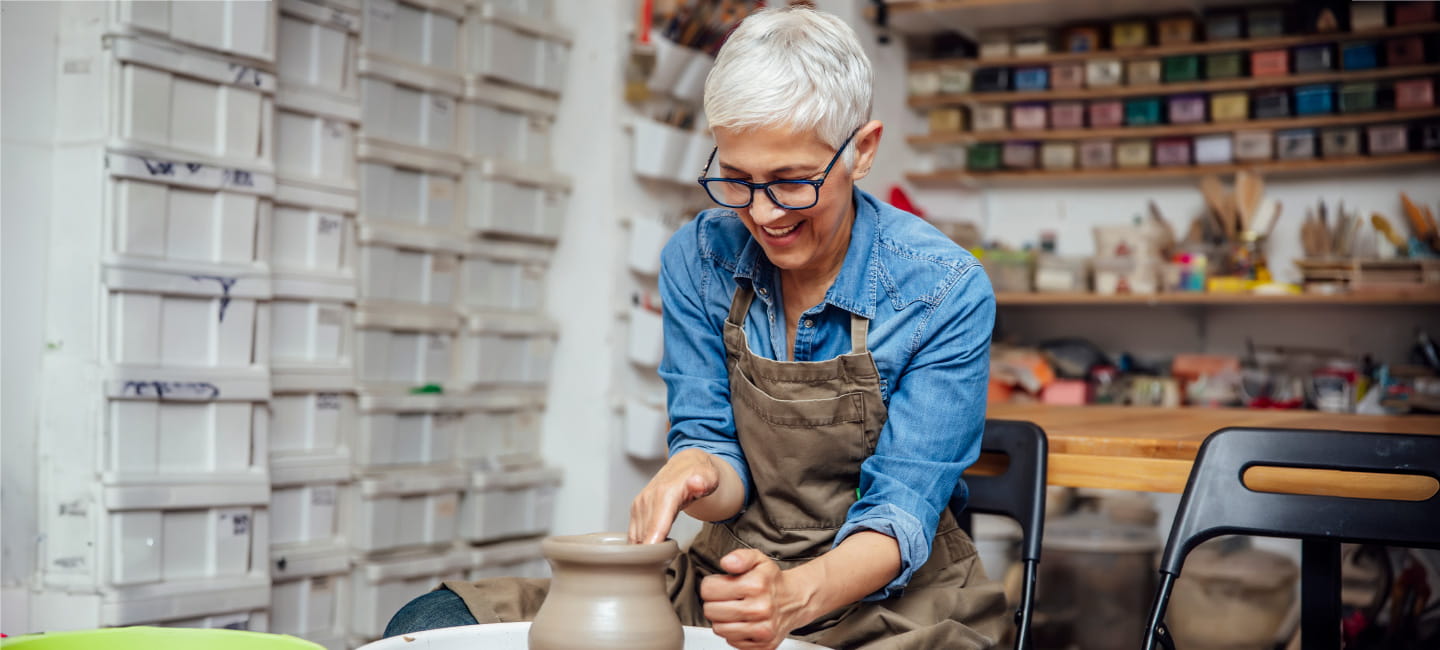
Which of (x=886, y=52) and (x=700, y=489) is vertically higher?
(x=886, y=52)

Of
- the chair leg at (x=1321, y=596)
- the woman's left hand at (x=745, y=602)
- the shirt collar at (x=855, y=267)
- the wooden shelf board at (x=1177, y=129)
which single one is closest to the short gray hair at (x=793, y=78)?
the shirt collar at (x=855, y=267)

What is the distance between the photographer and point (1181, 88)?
4.16 meters

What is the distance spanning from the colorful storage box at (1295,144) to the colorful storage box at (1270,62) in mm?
206

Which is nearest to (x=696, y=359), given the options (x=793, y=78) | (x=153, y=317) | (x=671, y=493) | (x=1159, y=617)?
(x=671, y=493)

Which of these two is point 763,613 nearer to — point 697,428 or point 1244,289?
point 697,428

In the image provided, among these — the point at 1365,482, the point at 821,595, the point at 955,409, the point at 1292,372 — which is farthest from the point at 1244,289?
the point at 821,595

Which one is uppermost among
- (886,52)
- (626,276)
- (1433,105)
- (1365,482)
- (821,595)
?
(886,52)

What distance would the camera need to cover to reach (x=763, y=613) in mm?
1098

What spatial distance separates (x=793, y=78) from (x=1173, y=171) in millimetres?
3288

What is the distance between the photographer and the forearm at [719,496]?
1.46 m

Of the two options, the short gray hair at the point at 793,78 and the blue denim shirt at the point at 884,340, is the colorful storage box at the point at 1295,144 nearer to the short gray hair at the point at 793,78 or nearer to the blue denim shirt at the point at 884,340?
the blue denim shirt at the point at 884,340

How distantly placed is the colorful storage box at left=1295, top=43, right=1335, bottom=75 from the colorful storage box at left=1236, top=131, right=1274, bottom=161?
24 cm

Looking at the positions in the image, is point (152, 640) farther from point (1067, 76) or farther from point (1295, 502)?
point (1067, 76)

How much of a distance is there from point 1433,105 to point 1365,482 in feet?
9.51
